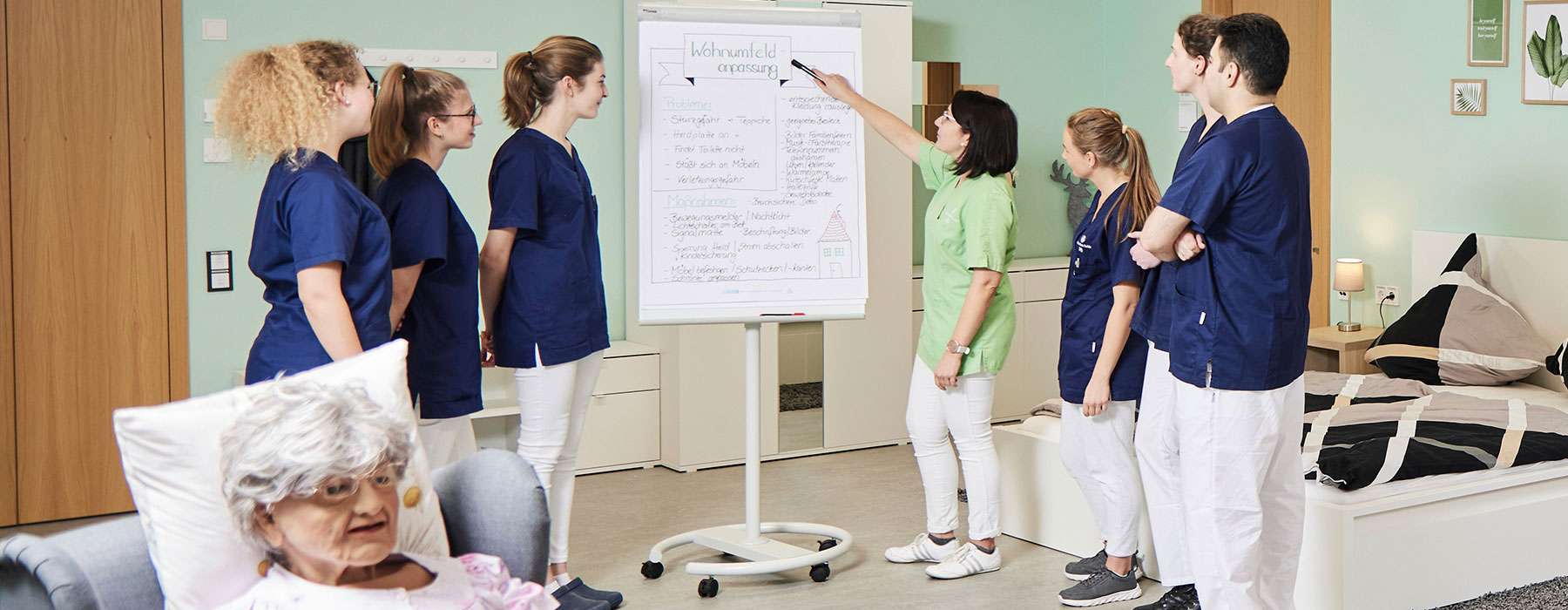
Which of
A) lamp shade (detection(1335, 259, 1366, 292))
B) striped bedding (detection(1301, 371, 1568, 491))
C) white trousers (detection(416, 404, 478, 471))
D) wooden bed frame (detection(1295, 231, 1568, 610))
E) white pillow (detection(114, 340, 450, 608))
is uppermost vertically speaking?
lamp shade (detection(1335, 259, 1366, 292))

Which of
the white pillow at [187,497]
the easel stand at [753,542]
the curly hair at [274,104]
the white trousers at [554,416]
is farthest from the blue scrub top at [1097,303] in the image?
the white pillow at [187,497]

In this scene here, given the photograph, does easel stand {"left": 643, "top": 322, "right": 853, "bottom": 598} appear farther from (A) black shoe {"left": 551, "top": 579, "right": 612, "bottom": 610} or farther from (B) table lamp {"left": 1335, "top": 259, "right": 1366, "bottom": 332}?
(B) table lamp {"left": 1335, "top": 259, "right": 1366, "bottom": 332}

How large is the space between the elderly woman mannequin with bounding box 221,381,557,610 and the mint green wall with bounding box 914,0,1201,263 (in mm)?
4648

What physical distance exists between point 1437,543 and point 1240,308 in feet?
3.45

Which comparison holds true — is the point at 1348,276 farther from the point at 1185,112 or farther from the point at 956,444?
the point at 956,444

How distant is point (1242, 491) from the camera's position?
2992 millimetres

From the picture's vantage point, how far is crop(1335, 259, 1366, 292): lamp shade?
5703mm

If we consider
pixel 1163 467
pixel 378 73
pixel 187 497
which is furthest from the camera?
pixel 378 73

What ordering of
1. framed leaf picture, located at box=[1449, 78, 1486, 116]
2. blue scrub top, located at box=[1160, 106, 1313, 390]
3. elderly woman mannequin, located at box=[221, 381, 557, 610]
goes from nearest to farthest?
elderly woman mannequin, located at box=[221, 381, 557, 610] < blue scrub top, located at box=[1160, 106, 1313, 390] < framed leaf picture, located at box=[1449, 78, 1486, 116]

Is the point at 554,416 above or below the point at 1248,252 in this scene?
below

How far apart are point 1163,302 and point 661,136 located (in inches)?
53.4

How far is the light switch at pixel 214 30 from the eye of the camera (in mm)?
4805

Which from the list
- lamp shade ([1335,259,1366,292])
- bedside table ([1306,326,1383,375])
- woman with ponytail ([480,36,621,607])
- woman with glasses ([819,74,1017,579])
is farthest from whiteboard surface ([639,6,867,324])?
lamp shade ([1335,259,1366,292])

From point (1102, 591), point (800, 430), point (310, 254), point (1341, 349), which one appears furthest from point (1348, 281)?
point (310, 254)
